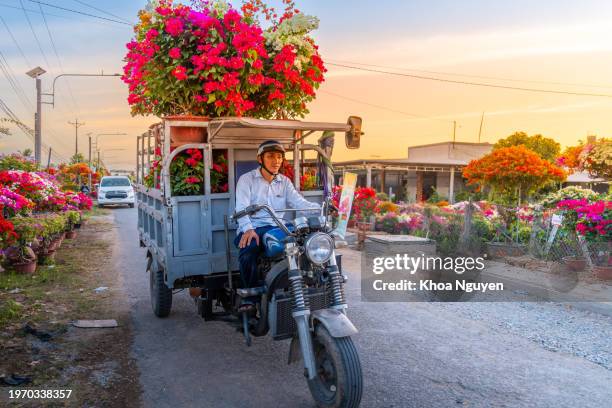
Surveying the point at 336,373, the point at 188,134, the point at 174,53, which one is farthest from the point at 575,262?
the point at 174,53

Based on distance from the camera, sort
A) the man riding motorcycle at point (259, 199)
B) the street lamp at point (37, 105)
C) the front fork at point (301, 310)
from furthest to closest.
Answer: the street lamp at point (37, 105) → the man riding motorcycle at point (259, 199) → the front fork at point (301, 310)

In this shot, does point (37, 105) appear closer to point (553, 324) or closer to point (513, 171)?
point (513, 171)

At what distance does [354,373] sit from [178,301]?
14.6 feet

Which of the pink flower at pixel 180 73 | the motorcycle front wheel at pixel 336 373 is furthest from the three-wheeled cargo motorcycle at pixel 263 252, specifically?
the pink flower at pixel 180 73

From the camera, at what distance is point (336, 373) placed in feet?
Answer: 11.8

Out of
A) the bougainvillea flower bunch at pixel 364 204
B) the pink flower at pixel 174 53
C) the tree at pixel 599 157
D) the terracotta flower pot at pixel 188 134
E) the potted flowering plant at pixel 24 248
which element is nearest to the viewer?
the terracotta flower pot at pixel 188 134

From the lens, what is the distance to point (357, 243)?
13156mm

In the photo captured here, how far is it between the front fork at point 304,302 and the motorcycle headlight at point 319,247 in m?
0.13

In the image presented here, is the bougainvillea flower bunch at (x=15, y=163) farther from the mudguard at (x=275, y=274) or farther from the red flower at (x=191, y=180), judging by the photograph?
the mudguard at (x=275, y=274)

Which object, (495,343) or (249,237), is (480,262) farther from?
(249,237)

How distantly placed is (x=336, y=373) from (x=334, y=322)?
1.19 feet

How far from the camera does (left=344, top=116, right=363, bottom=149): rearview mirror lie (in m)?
5.66

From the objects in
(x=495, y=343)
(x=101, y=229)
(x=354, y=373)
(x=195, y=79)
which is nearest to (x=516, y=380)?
(x=495, y=343)

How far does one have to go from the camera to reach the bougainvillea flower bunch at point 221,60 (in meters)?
5.78
